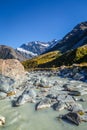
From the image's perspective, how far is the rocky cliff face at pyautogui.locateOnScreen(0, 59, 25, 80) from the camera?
29203mm

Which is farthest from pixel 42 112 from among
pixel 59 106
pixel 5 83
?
pixel 5 83

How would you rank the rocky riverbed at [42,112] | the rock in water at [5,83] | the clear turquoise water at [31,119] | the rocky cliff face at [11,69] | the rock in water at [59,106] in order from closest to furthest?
the clear turquoise water at [31,119] → the rocky riverbed at [42,112] → the rock in water at [59,106] → the rock in water at [5,83] → the rocky cliff face at [11,69]

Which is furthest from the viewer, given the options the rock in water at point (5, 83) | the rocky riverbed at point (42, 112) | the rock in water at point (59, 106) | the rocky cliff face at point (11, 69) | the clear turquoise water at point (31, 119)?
the rocky cliff face at point (11, 69)

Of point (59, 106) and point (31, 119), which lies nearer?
point (31, 119)

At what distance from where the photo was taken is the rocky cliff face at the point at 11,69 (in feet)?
95.8

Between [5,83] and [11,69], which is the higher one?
[11,69]

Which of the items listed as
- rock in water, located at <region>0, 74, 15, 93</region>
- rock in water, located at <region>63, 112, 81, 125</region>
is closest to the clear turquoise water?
rock in water, located at <region>63, 112, 81, 125</region>

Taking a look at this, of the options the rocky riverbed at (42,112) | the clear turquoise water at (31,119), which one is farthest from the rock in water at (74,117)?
the clear turquoise water at (31,119)

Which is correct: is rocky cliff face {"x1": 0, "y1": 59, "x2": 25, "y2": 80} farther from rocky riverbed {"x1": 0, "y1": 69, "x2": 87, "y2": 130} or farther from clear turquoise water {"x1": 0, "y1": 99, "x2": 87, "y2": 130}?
clear turquoise water {"x1": 0, "y1": 99, "x2": 87, "y2": 130}

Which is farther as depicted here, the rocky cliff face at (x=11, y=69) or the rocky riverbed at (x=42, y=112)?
the rocky cliff face at (x=11, y=69)

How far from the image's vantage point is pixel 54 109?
1941 centimetres

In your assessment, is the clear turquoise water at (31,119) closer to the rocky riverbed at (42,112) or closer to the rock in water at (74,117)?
the rocky riverbed at (42,112)

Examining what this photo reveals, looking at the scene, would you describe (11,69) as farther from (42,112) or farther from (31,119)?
(31,119)

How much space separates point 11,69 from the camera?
98.5ft
